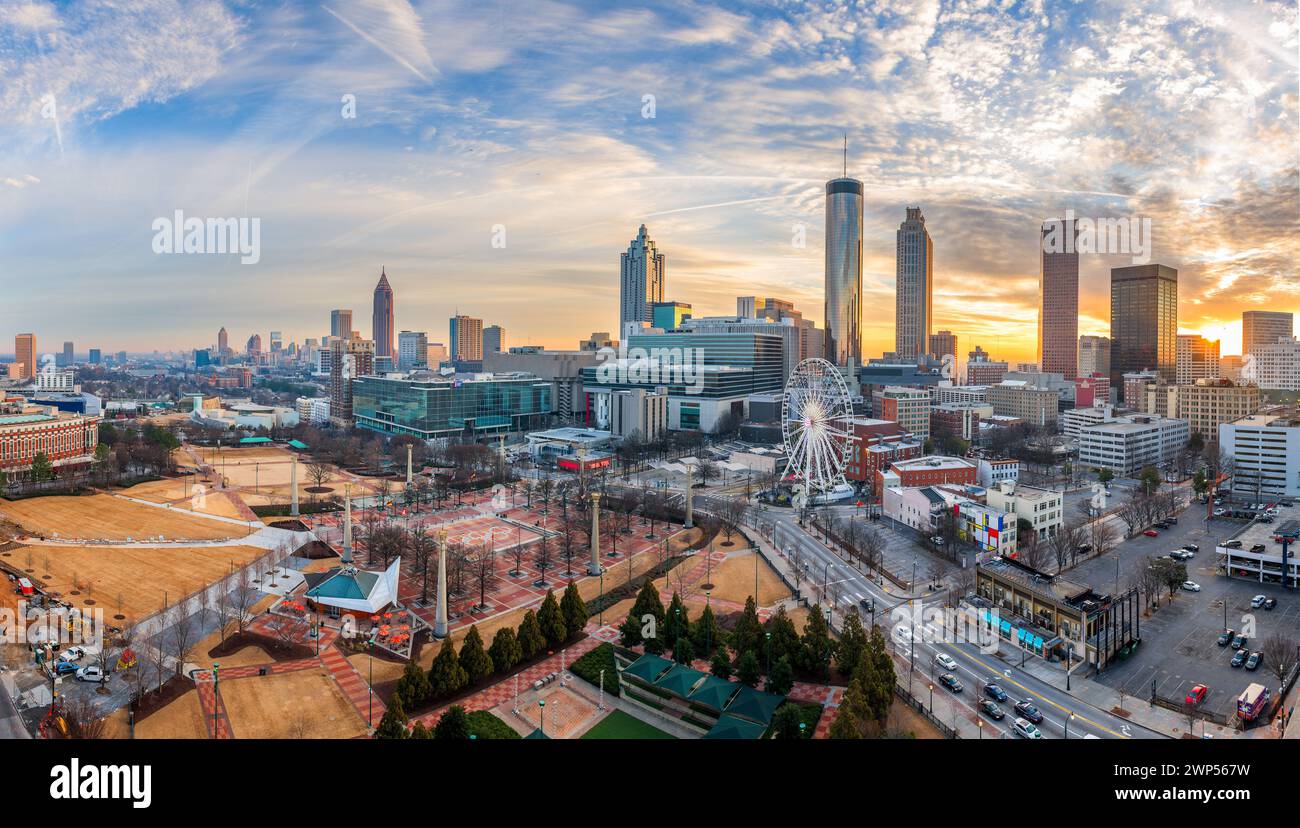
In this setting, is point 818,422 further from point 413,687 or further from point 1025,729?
point 413,687

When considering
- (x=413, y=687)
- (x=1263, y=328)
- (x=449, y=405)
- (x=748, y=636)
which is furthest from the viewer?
(x=1263, y=328)

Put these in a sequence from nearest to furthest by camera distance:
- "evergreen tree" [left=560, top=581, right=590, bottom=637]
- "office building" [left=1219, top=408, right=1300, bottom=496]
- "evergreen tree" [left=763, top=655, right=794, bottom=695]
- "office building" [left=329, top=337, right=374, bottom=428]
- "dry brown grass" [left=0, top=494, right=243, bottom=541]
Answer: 1. "evergreen tree" [left=763, top=655, right=794, bottom=695]
2. "evergreen tree" [left=560, top=581, right=590, bottom=637]
3. "dry brown grass" [left=0, top=494, right=243, bottom=541]
4. "office building" [left=1219, top=408, right=1300, bottom=496]
5. "office building" [left=329, top=337, right=374, bottom=428]

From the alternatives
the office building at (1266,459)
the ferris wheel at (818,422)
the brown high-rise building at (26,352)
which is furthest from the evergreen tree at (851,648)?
the brown high-rise building at (26,352)

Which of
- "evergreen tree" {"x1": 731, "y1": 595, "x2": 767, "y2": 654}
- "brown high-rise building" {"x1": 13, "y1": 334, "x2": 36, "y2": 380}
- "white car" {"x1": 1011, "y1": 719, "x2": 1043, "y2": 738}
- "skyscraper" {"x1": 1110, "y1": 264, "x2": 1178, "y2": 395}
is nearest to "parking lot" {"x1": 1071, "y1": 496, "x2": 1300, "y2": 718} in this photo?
"white car" {"x1": 1011, "y1": 719, "x2": 1043, "y2": 738}

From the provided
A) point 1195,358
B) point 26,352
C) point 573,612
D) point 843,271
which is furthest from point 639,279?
point 573,612

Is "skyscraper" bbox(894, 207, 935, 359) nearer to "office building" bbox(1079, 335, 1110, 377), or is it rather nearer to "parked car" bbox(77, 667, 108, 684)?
"office building" bbox(1079, 335, 1110, 377)
